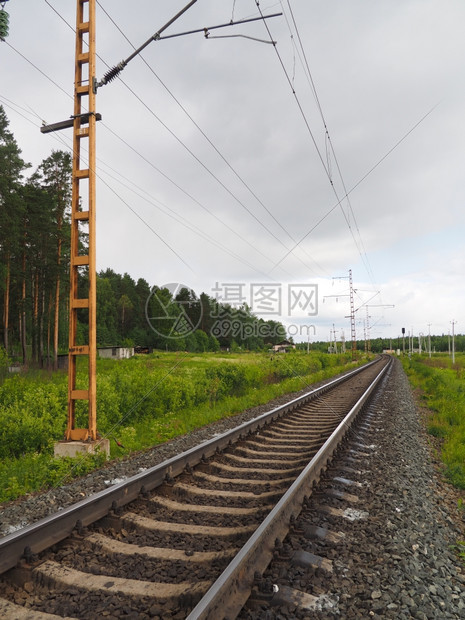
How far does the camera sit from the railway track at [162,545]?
270cm

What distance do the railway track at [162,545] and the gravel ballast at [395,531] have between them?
1.65 feet

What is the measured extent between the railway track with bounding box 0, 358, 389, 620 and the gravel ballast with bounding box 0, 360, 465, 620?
0.50 metres

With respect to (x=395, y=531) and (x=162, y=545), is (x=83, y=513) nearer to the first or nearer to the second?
(x=162, y=545)

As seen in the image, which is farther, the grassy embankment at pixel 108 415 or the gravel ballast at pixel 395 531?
the grassy embankment at pixel 108 415

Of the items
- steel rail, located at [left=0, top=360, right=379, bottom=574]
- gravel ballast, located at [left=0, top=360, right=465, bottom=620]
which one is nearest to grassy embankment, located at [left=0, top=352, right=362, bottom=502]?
gravel ballast, located at [left=0, top=360, right=465, bottom=620]

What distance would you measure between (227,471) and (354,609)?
320 cm

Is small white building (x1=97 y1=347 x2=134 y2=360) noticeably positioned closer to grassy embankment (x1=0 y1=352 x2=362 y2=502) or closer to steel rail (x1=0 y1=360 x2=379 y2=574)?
grassy embankment (x1=0 y1=352 x2=362 y2=502)

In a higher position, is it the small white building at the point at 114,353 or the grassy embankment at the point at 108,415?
the grassy embankment at the point at 108,415

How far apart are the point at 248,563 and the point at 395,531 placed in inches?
68.7

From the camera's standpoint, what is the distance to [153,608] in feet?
8.64

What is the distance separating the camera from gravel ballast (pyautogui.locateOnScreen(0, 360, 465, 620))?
9.16 ft

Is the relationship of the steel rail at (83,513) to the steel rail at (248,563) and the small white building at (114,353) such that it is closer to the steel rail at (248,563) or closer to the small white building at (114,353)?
the steel rail at (248,563)

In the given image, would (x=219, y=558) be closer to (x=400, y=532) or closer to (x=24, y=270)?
(x=400, y=532)

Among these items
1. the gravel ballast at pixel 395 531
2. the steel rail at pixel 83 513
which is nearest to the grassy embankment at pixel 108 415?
the gravel ballast at pixel 395 531
